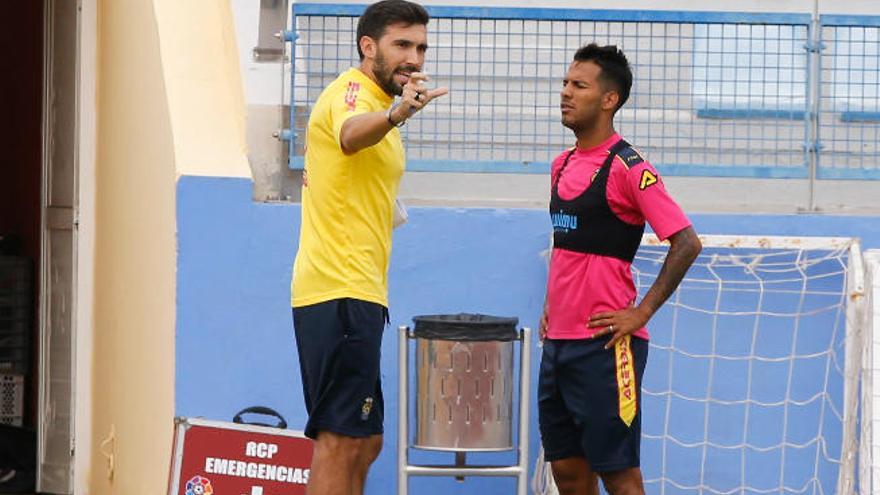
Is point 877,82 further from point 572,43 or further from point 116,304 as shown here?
point 116,304

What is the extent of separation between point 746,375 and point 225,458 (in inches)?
89.5

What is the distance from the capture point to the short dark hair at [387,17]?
5102mm

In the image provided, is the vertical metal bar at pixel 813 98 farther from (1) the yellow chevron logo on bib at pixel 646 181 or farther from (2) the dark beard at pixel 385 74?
(2) the dark beard at pixel 385 74

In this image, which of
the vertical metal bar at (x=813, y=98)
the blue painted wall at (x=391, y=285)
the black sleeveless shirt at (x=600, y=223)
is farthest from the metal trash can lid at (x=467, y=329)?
the vertical metal bar at (x=813, y=98)

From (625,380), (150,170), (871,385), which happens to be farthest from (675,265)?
(150,170)

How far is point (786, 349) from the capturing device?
7.02 metres

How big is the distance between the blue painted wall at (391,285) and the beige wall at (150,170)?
0.17 meters

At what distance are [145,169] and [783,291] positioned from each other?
2.77 metres

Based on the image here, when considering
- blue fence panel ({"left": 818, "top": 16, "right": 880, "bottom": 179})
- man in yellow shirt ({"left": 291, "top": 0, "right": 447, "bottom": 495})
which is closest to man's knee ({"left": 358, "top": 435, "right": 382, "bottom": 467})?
man in yellow shirt ({"left": 291, "top": 0, "right": 447, "bottom": 495})

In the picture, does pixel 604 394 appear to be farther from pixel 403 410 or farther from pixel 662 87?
pixel 662 87

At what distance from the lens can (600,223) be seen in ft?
18.4

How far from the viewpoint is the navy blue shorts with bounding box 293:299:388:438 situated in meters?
4.97

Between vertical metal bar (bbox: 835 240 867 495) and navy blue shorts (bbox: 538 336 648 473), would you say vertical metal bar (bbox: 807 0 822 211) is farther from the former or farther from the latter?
navy blue shorts (bbox: 538 336 648 473)

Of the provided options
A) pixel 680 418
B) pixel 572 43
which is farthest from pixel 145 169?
pixel 680 418
